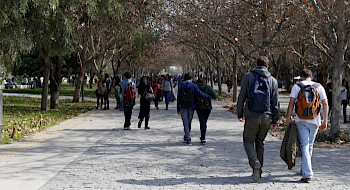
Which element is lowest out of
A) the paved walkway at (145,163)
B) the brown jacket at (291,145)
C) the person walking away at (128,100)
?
the paved walkway at (145,163)

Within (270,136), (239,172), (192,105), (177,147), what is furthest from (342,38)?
(239,172)

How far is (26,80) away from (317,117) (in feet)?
184

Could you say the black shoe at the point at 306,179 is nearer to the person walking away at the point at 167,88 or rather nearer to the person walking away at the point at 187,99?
the person walking away at the point at 187,99

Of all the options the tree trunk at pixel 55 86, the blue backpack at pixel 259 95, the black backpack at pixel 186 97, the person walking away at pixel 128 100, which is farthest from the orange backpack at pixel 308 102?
the tree trunk at pixel 55 86

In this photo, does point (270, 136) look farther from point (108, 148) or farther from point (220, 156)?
point (108, 148)

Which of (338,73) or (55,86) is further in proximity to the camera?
(55,86)

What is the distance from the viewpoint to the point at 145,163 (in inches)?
336

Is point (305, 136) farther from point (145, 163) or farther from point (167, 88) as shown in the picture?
point (167, 88)

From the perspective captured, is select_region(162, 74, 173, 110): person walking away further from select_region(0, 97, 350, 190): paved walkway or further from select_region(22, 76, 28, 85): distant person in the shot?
select_region(22, 76, 28, 85): distant person

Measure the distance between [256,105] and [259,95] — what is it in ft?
0.49

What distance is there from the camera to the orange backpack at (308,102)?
276 inches

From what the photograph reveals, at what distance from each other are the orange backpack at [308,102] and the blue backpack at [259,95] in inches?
18.2

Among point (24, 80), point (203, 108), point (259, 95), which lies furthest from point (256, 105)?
point (24, 80)

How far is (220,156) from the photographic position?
30.8ft
